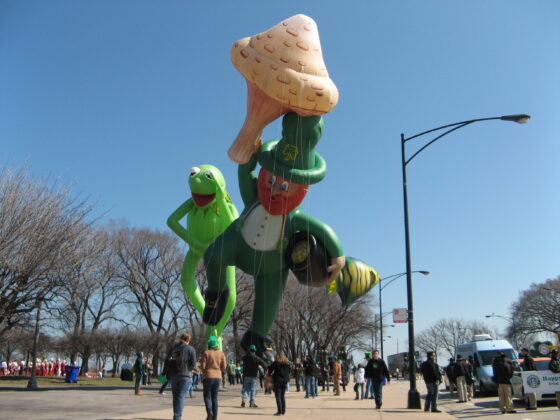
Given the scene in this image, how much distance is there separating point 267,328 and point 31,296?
1367 centimetres

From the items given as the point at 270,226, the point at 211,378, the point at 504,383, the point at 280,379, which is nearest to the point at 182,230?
the point at 270,226

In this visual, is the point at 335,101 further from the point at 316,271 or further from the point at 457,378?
the point at 457,378

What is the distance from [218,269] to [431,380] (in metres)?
5.88

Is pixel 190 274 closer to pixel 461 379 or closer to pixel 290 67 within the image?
pixel 290 67

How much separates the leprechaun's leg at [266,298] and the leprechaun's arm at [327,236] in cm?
142

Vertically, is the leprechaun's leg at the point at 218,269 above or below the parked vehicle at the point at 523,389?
above

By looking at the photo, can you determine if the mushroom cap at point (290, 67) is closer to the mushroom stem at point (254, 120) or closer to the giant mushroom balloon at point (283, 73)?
the giant mushroom balloon at point (283, 73)

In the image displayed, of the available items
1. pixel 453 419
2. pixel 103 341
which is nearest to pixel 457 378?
pixel 453 419

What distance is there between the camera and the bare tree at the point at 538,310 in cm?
6569

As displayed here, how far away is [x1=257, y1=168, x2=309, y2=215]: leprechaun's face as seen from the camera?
1314 cm

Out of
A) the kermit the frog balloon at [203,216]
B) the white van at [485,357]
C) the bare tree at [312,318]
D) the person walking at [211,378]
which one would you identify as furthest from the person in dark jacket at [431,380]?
the bare tree at [312,318]

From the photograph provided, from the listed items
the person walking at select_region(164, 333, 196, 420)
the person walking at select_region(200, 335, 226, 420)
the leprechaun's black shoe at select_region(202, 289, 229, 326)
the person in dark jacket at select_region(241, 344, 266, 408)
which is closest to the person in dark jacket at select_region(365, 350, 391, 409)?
the person in dark jacket at select_region(241, 344, 266, 408)

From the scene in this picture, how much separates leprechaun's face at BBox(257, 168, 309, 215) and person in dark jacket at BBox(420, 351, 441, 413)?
16.7 ft

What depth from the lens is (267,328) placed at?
14.4 m
